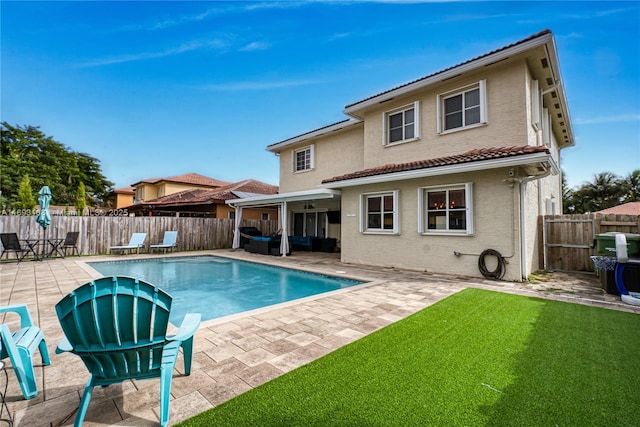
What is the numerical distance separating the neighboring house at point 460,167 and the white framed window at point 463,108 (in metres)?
0.03

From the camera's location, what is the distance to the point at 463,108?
10.0 metres

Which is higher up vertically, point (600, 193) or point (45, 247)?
point (600, 193)

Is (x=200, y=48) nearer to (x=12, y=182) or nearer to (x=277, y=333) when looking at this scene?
(x=277, y=333)

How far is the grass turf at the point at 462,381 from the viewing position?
2.31 m

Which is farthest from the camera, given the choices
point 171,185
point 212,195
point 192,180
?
point 192,180

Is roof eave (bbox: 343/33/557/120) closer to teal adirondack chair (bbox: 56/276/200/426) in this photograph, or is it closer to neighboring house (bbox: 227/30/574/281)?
neighboring house (bbox: 227/30/574/281)

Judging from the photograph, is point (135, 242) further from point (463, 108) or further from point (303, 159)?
point (463, 108)

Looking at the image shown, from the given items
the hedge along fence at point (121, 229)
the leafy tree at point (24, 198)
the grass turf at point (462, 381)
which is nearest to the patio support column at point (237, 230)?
the hedge along fence at point (121, 229)

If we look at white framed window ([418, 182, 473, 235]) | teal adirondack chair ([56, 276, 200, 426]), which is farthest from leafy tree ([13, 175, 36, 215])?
teal adirondack chair ([56, 276, 200, 426])

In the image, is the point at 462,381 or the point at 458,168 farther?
the point at 458,168

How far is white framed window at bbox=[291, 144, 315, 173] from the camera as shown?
16270 mm

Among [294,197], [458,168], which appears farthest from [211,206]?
[458,168]

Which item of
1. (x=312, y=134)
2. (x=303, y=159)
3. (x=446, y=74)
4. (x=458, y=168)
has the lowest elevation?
(x=458, y=168)

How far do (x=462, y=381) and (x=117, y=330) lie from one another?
3102mm
